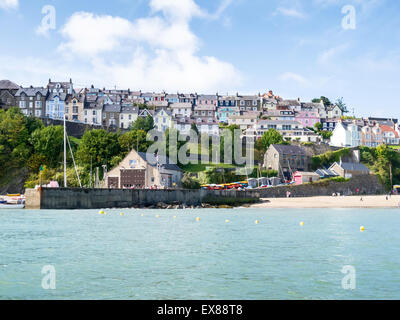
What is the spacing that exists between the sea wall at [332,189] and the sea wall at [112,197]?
382 centimetres

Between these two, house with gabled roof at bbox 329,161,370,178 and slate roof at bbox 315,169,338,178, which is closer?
slate roof at bbox 315,169,338,178

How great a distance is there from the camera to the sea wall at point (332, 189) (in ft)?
203

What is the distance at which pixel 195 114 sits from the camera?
118 meters

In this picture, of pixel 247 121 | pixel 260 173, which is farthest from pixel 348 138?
pixel 260 173

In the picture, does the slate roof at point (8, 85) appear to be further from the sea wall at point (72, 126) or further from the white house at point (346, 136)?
the white house at point (346, 136)

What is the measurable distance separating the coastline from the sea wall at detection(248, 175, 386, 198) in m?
3.35

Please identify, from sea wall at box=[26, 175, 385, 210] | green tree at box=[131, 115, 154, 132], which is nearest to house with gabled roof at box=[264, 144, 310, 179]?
sea wall at box=[26, 175, 385, 210]

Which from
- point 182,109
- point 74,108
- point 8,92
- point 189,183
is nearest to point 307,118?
point 182,109

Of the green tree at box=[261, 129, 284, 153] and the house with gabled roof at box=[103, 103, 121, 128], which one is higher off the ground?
the house with gabled roof at box=[103, 103, 121, 128]

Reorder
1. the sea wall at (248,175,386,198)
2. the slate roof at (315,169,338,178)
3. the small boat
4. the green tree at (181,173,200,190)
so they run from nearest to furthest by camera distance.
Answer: the small boat, the sea wall at (248,175,386,198), the green tree at (181,173,200,190), the slate roof at (315,169,338,178)

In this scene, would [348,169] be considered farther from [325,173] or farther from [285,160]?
[285,160]

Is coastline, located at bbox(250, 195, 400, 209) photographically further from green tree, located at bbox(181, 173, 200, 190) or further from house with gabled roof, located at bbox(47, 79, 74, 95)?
house with gabled roof, located at bbox(47, 79, 74, 95)

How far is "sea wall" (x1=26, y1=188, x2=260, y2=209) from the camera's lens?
1682 inches

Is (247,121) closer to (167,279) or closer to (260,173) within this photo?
(260,173)
